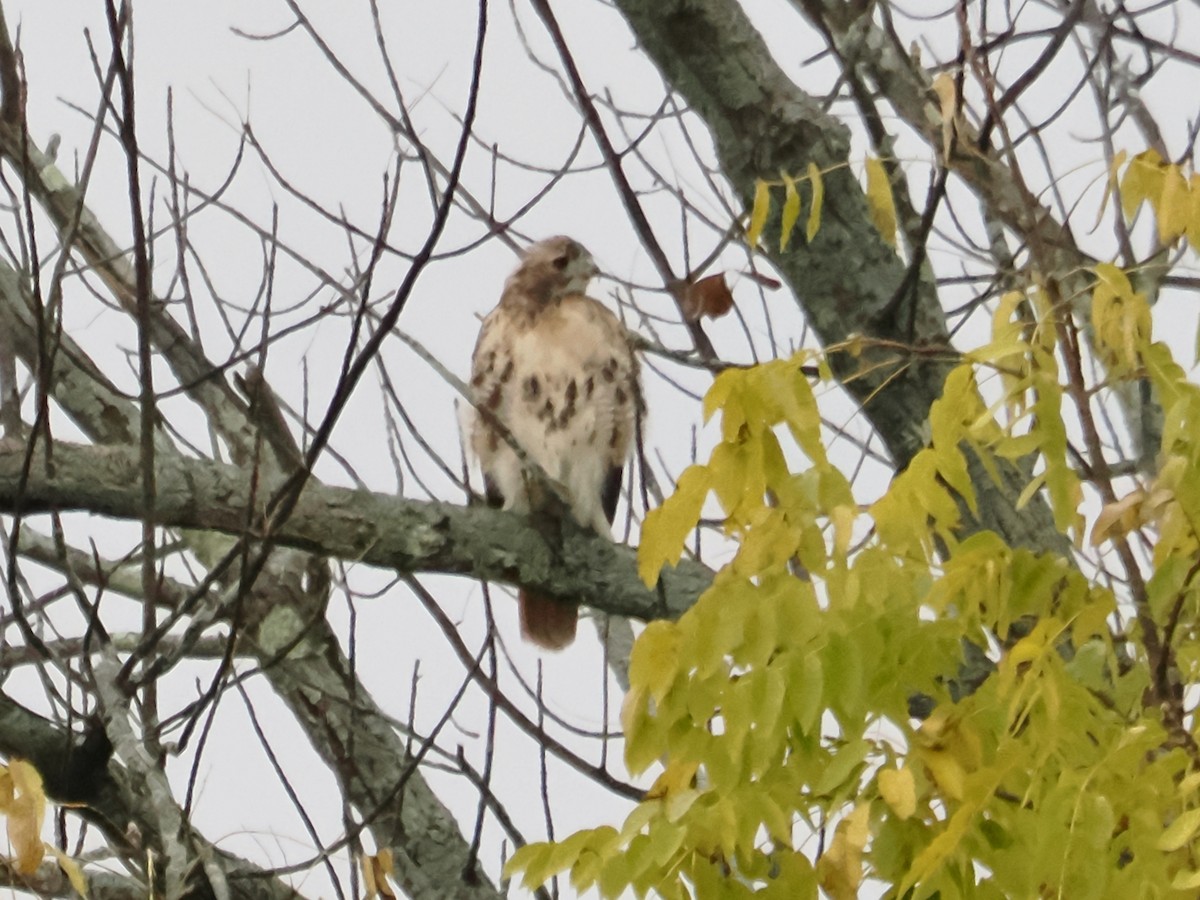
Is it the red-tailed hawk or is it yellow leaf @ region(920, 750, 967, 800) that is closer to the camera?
yellow leaf @ region(920, 750, 967, 800)

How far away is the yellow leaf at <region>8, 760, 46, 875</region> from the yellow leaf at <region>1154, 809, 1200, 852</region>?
4.30 feet

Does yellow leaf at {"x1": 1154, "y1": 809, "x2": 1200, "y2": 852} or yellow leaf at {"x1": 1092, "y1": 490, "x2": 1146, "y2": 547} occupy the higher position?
yellow leaf at {"x1": 1092, "y1": 490, "x2": 1146, "y2": 547}

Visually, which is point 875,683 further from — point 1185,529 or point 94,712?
point 94,712

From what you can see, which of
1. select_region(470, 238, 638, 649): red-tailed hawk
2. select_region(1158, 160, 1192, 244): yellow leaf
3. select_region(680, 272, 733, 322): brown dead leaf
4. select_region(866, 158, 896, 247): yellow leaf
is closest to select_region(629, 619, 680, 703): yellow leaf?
select_region(1158, 160, 1192, 244): yellow leaf

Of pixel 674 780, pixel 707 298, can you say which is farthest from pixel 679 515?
pixel 707 298

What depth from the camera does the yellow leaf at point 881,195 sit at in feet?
7.07

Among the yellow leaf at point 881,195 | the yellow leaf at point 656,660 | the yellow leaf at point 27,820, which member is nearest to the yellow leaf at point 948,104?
the yellow leaf at point 881,195

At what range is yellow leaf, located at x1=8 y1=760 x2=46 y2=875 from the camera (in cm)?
184

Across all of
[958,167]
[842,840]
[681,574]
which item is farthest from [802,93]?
[842,840]

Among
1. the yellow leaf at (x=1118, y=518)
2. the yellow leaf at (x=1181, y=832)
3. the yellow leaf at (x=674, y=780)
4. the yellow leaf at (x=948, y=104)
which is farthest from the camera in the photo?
the yellow leaf at (x=948, y=104)

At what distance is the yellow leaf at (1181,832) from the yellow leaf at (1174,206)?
0.72m

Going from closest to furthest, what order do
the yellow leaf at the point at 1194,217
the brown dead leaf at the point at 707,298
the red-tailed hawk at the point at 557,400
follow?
1. the yellow leaf at the point at 1194,217
2. the brown dead leaf at the point at 707,298
3. the red-tailed hawk at the point at 557,400

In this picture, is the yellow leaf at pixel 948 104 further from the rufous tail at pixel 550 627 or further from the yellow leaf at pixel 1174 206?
the rufous tail at pixel 550 627

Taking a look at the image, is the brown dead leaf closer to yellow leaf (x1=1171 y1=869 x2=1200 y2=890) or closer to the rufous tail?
the rufous tail
